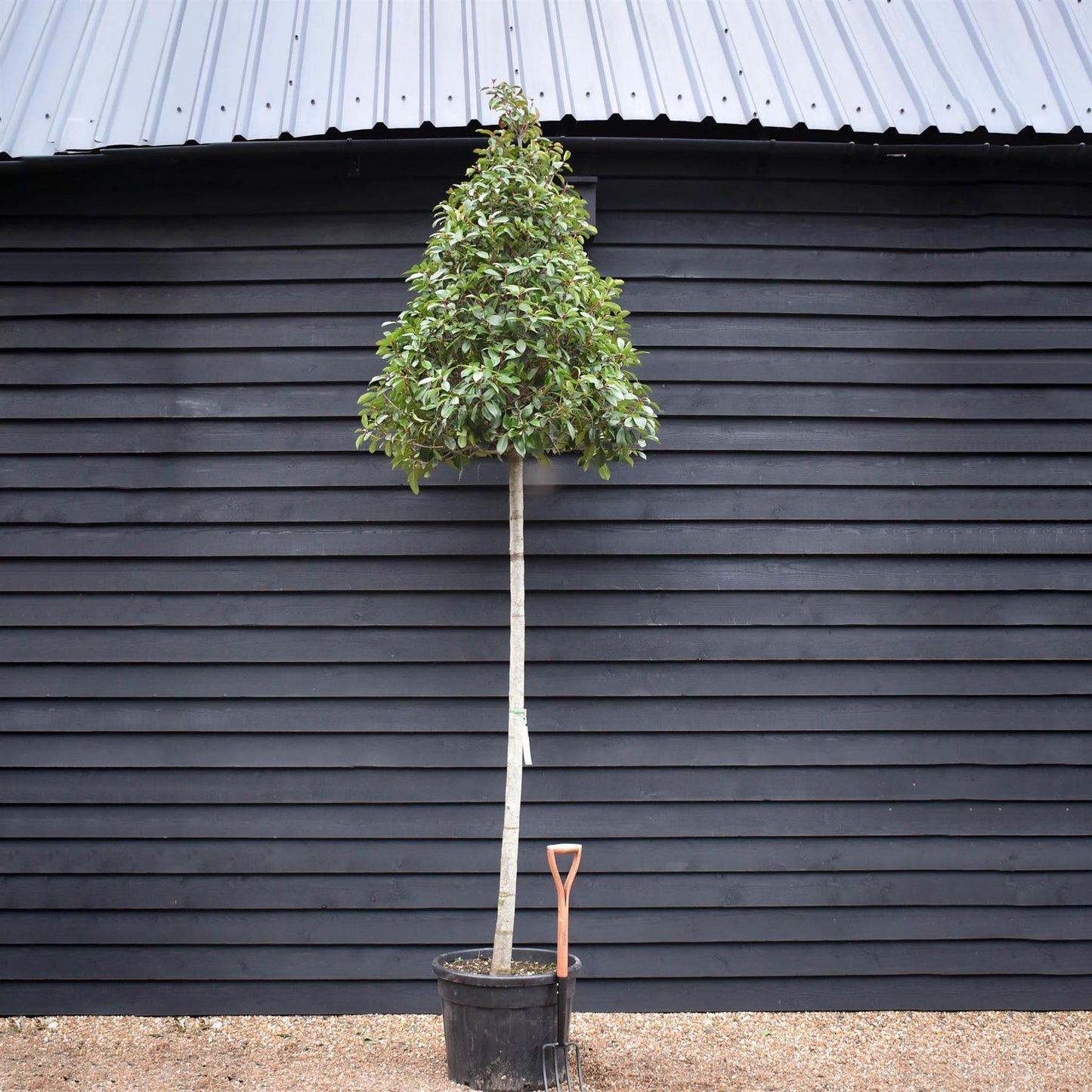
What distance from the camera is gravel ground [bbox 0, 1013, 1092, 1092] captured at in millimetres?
3146

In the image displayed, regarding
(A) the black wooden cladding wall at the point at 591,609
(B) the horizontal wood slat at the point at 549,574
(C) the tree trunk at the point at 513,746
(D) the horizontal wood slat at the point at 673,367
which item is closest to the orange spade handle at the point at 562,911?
(C) the tree trunk at the point at 513,746

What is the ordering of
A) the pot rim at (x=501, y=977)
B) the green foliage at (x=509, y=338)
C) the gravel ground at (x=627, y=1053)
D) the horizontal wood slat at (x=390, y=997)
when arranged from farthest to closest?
1. the horizontal wood slat at (x=390, y=997)
2. the gravel ground at (x=627, y=1053)
3. the green foliage at (x=509, y=338)
4. the pot rim at (x=501, y=977)

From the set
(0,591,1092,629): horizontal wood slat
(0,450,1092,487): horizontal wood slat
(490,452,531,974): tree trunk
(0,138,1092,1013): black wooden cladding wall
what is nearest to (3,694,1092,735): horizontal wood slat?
(0,138,1092,1013): black wooden cladding wall

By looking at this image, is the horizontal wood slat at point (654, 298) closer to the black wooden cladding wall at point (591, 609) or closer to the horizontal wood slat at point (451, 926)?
the black wooden cladding wall at point (591, 609)

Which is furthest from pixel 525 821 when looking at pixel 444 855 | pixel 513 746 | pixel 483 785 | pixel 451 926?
pixel 513 746

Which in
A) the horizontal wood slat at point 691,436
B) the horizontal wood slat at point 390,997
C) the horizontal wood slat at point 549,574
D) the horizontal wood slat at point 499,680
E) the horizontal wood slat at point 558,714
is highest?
the horizontal wood slat at point 691,436

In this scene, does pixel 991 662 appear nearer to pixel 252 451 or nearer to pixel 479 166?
pixel 479 166

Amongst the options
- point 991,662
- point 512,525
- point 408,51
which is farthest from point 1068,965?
point 408,51

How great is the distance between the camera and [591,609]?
3.77 meters

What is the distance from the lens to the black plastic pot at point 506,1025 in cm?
296

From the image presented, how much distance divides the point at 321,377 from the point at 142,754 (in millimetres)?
1680

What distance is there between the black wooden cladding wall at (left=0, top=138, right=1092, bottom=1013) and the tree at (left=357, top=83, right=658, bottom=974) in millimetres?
563

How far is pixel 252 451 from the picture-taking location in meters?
3.82

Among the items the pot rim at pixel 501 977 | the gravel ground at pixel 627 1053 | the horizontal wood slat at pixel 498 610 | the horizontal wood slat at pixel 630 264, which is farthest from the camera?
the horizontal wood slat at pixel 630 264
